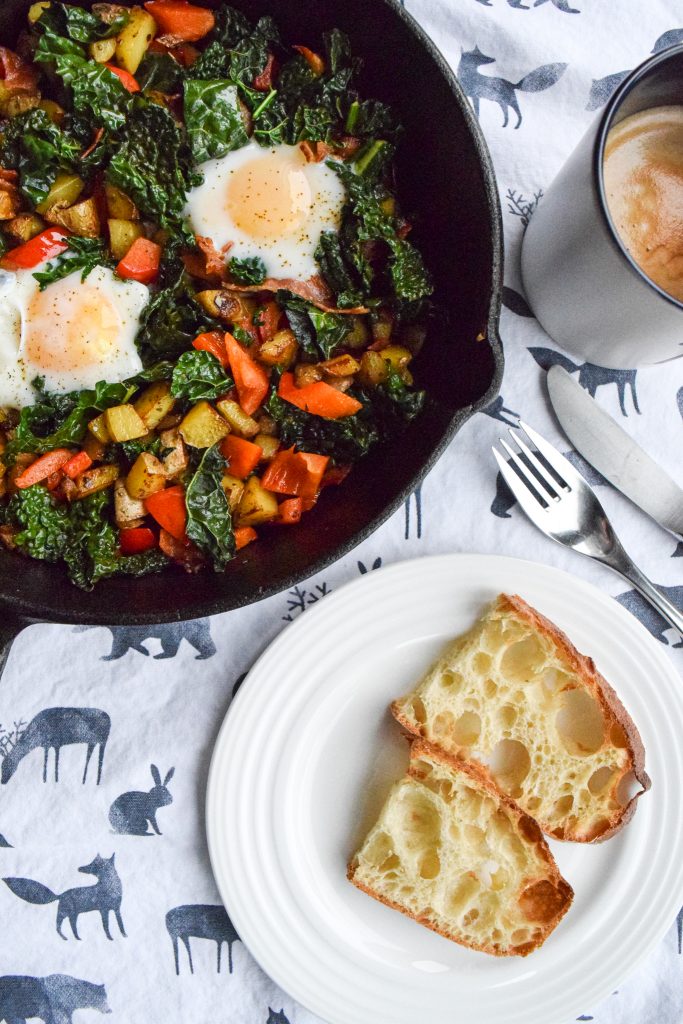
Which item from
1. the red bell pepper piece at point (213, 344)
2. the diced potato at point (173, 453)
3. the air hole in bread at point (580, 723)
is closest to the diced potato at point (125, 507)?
the diced potato at point (173, 453)

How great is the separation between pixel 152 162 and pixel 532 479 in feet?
4.98

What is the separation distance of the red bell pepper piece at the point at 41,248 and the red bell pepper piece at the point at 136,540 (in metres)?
0.83

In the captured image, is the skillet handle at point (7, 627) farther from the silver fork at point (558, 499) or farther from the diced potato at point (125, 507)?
the silver fork at point (558, 499)

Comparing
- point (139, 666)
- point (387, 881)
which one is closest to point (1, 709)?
point (139, 666)

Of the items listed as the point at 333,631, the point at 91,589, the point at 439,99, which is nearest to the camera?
the point at 439,99

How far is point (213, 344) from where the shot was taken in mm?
2445

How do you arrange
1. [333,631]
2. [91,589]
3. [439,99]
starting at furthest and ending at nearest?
[333,631] → [91,589] → [439,99]

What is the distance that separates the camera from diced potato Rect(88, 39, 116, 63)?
2420mm

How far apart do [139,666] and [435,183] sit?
70.0 inches

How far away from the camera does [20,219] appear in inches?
97.0

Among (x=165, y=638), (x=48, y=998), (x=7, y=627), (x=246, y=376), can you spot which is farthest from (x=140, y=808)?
(x=246, y=376)

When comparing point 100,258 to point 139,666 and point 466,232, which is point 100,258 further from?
point 139,666

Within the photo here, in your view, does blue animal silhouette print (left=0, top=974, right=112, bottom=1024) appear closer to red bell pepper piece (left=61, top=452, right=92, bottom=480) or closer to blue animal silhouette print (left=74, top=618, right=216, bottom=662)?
blue animal silhouette print (left=74, top=618, right=216, bottom=662)

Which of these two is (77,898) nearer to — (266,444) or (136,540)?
(136,540)
